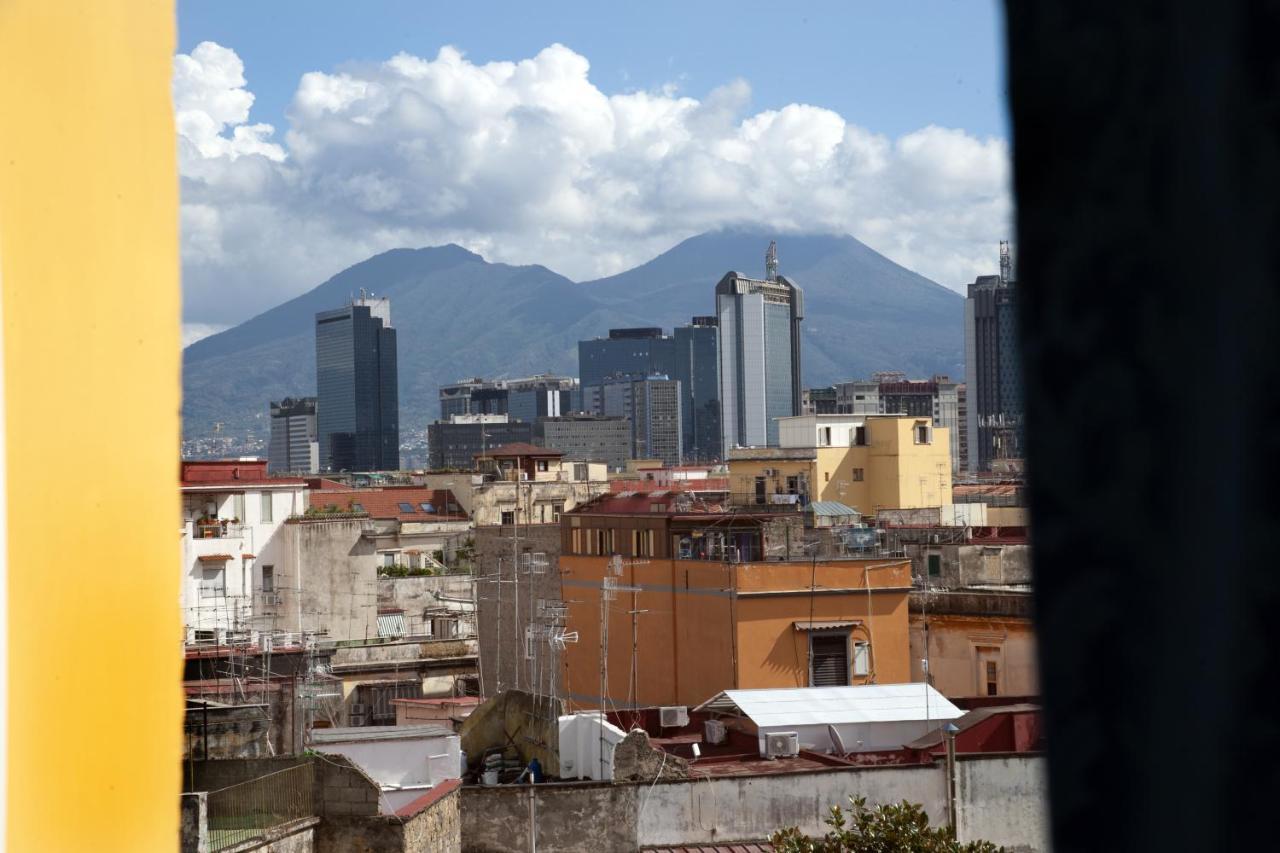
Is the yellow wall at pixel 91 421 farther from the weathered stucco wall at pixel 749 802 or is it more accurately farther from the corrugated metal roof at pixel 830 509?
the corrugated metal roof at pixel 830 509

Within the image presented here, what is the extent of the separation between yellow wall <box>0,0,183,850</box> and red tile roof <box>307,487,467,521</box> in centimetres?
3738

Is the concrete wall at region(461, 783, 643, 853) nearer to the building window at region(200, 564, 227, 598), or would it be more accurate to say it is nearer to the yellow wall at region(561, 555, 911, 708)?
the yellow wall at region(561, 555, 911, 708)

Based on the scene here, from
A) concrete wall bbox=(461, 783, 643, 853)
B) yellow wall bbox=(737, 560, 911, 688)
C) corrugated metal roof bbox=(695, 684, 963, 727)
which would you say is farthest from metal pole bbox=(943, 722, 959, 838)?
yellow wall bbox=(737, 560, 911, 688)

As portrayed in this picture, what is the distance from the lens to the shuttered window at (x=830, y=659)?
18.4m

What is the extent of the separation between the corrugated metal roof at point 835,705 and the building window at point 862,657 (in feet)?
10.2

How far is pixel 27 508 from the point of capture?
63.7 inches

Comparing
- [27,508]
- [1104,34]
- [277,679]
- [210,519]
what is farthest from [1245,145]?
[210,519]

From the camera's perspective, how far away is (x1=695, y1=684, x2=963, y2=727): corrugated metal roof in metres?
14.0

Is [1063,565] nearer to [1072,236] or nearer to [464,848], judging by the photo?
[1072,236]

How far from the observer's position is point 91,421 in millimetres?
1720

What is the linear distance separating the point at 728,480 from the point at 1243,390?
155 ft

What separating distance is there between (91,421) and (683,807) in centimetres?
1079

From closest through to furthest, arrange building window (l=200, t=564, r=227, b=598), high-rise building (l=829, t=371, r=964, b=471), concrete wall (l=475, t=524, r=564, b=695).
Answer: concrete wall (l=475, t=524, r=564, b=695) → building window (l=200, t=564, r=227, b=598) → high-rise building (l=829, t=371, r=964, b=471)

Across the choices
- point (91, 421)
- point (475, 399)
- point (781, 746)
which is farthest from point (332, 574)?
point (475, 399)
